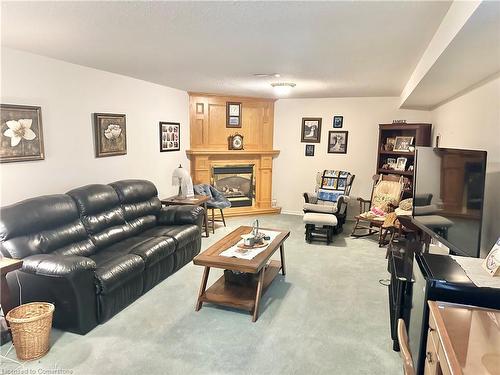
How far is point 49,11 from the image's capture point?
82.1 inches

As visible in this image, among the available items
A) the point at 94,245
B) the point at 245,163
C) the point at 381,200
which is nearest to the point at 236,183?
the point at 245,163

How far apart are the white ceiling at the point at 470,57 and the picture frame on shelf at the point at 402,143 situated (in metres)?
2.02

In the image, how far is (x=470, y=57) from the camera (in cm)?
209

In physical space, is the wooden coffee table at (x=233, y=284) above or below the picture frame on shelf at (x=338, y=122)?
below

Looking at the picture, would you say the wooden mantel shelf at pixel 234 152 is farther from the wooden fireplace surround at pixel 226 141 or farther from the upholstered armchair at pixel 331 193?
the upholstered armchair at pixel 331 193

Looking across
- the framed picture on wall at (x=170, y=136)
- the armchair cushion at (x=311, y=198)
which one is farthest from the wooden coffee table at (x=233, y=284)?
the framed picture on wall at (x=170, y=136)

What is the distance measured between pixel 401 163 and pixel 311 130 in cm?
181

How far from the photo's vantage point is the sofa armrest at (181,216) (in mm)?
4426

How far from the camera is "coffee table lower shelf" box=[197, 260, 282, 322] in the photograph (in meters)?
3.02


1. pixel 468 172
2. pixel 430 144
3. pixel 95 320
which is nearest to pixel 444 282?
pixel 468 172

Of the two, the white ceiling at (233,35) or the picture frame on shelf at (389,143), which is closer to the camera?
the white ceiling at (233,35)

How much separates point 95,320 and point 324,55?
3005mm

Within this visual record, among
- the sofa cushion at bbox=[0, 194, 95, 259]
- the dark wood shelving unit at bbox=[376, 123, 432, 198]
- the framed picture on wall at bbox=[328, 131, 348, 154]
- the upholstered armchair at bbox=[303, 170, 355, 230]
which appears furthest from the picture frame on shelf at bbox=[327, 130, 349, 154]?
the sofa cushion at bbox=[0, 194, 95, 259]

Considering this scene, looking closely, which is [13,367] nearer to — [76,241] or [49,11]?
[76,241]
